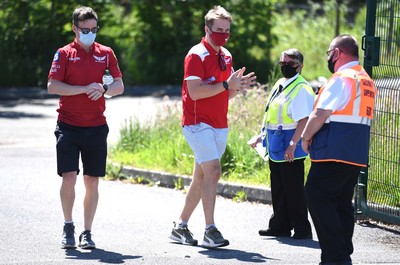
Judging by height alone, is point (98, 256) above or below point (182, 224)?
below

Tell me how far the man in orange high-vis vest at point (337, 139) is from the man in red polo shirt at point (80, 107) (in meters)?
1.86

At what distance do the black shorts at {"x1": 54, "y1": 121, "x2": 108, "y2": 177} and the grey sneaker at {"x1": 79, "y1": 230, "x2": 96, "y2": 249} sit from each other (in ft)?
1.61

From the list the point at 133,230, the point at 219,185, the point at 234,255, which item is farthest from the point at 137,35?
Answer: the point at 234,255

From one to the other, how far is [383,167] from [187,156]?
3179 millimetres

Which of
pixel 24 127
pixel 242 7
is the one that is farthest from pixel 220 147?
pixel 242 7

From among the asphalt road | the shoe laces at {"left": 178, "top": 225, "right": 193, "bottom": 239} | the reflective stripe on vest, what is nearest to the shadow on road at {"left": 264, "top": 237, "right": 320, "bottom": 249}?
the asphalt road

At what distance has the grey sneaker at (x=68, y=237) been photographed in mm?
Result: 8047

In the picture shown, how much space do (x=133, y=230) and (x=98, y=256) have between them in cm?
115

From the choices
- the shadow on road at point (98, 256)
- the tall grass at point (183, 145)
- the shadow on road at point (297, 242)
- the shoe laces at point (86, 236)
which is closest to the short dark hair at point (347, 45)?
the shadow on road at point (297, 242)

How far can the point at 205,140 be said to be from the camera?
8.16 meters

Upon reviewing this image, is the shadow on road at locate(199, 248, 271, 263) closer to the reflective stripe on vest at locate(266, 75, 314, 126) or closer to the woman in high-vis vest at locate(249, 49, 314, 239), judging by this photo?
the woman in high-vis vest at locate(249, 49, 314, 239)

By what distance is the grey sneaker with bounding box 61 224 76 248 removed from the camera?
805 cm

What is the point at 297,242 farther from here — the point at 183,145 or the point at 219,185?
the point at 183,145

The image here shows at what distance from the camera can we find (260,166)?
1146 centimetres
